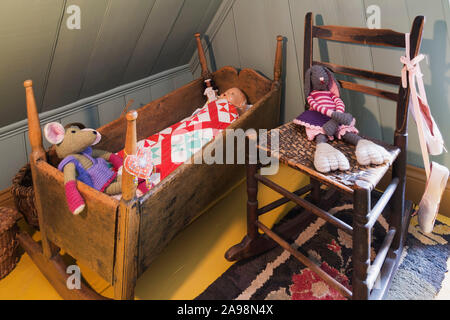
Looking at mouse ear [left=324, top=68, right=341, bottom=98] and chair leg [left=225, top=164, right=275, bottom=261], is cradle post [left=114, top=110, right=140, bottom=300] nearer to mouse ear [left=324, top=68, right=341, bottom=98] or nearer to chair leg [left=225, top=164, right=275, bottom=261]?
chair leg [left=225, top=164, right=275, bottom=261]

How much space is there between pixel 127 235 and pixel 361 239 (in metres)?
0.70

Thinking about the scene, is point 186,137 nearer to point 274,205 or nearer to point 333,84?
point 274,205

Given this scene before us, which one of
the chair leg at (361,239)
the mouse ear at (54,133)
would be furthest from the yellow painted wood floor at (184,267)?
the mouse ear at (54,133)

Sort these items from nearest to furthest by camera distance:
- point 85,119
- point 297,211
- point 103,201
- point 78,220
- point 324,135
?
point 103,201 → point 78,220 → point 324,135 → point 297,211 → point 85,119

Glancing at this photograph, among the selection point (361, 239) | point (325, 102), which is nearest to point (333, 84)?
point (325, 102)

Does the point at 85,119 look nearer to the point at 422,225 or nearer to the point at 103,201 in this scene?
the point at 103,201

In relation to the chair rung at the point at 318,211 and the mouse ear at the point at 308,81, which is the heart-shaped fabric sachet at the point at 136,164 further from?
the mouse ear at the point at 308,81

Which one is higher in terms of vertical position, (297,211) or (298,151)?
(298,151)

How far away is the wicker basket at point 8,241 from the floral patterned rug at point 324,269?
0.81m

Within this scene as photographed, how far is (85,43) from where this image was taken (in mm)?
1500

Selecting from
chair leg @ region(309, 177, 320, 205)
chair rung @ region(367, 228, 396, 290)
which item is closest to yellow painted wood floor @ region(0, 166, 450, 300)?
chair leg @ region(309, 177, 320, 205)

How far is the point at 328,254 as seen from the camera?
141 centimetres
